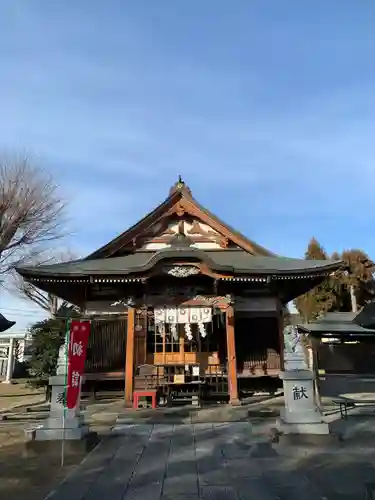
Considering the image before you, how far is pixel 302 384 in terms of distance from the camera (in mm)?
8227

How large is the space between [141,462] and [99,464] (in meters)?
0.69

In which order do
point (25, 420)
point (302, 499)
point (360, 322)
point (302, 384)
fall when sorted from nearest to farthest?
point (302, 499) → point (360, 322) → point (302, 384) → point (25, 420)

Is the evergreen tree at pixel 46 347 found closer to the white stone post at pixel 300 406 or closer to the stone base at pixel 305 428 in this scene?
the white stone post at pixel 300 406

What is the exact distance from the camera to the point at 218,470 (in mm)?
6055

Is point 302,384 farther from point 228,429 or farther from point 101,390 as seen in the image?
point 101,390

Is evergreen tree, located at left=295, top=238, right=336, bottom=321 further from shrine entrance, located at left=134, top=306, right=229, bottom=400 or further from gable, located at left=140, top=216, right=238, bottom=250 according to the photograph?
shrine entrance, located at left=134, top=306, right=229, bottom=400

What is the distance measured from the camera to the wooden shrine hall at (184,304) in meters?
13.2

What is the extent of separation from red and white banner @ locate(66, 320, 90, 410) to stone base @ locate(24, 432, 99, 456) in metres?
0.65

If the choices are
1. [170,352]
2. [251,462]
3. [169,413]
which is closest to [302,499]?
[251,462]

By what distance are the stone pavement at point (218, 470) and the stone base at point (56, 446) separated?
0.90 feet

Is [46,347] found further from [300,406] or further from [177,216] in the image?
[300,406]

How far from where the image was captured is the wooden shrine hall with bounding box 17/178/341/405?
43.5ft

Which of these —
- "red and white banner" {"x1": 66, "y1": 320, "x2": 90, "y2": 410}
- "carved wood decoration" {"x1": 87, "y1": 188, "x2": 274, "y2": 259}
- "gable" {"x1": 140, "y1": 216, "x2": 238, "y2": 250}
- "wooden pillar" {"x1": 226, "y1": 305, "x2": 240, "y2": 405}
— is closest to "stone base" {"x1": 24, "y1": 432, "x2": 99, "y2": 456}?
"red and white banner" {"x1": 66, "y1": 320, "x2": 90, "y2": 410}

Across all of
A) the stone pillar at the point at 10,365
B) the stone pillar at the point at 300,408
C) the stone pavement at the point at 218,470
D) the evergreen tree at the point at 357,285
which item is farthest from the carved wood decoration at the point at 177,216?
the evergreen tree at the point at 357,285
